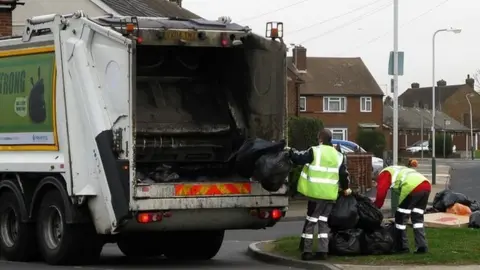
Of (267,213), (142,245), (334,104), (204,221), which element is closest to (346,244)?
(267,213)

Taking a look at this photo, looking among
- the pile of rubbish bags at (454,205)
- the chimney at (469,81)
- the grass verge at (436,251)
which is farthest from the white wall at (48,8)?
the chimney at (469,81)

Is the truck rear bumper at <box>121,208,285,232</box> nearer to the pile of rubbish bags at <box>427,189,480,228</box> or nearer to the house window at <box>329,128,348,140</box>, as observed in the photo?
the pile of rubbish bags at <box>427,189,480,228</box>

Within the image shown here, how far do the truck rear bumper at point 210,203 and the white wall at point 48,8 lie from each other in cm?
1609

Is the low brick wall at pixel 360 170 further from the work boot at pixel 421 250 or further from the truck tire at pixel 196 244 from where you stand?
the work boot at pixel 421 250

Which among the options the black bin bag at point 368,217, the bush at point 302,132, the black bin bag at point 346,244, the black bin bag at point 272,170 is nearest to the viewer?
the black bin bag at point 272,170

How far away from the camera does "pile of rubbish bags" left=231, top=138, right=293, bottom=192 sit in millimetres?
11344

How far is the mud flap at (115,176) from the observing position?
10.7 metres

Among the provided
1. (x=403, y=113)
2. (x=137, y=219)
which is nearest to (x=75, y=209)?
(x=137, y=219)

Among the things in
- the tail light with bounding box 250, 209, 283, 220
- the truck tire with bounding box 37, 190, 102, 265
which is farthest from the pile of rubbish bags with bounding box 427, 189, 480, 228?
the truck tire with bounding box 37, 190, 102, 265

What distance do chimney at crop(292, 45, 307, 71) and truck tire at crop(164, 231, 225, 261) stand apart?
53.9m

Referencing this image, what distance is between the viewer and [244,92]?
484 inches

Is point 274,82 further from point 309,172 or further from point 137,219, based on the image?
point 137,219

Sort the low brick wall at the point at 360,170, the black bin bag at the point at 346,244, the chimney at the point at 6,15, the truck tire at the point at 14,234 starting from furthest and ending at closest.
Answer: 1. the low brick wall at the point at 360,170
2. the chimney at the point at 6,15
3. the truck tire at the point at 14,234
4. the black bin bag at the point at 346,244

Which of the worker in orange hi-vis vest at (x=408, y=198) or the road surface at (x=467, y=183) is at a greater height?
the worker in orange hi-vis vest at (x=408, y=198)
